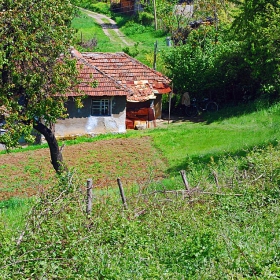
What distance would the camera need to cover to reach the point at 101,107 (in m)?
26.0

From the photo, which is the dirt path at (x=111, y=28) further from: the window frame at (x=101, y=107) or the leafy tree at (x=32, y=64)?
the leafy tree at (x=32, y=64)

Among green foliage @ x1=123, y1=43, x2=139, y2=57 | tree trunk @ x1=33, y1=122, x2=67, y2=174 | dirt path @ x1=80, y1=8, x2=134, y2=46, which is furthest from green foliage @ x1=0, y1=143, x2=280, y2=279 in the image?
dirt path @ x1=80, y1=8, x2=134, y2=46

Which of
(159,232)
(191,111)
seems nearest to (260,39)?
(191,111)

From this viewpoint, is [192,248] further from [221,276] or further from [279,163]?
[279,163]

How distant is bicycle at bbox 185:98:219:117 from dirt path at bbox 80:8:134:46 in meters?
13.9

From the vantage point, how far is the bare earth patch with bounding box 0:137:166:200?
741 inches

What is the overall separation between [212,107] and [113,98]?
559cm

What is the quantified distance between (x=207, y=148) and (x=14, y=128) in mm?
9772

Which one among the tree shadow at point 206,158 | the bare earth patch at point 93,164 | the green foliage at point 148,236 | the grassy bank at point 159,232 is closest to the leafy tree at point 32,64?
the grassy bank at point 159,232

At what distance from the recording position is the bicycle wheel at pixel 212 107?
28634mm

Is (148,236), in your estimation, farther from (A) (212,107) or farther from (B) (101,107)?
(A) (212,107)

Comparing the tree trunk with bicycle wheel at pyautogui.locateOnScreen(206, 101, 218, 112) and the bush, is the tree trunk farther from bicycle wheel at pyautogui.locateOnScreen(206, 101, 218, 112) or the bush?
the bush

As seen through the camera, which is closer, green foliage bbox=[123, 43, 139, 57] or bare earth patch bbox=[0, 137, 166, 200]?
bare earth patch bbox=[0, 137, 166, 200]

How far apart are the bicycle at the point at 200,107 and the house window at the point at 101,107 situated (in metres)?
4.81
